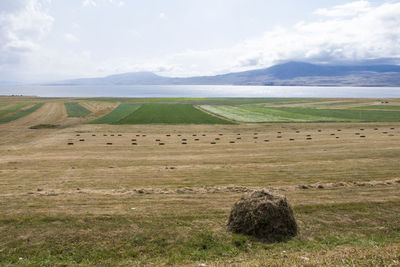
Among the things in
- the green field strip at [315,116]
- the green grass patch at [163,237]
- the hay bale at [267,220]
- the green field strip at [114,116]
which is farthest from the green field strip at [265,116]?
the hay bale at [267,220]

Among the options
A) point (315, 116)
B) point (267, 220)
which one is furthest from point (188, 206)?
point (315, 116)

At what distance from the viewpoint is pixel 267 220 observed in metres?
10.9

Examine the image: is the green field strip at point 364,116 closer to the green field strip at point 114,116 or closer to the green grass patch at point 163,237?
the green field strip at point 114,116

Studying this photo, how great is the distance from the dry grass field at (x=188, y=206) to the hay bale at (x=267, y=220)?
0.41 meters

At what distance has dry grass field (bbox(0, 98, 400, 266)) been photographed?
9.49 metres

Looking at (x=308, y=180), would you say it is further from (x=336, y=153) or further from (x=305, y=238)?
(x=336, y=153)

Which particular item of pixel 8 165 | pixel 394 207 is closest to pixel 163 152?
pixel 8 165

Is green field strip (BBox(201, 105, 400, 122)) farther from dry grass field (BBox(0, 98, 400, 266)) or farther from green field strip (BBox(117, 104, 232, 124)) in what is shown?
dry grass field (BBox(0, 98, 400, 266))

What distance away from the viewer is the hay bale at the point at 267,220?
427 inches

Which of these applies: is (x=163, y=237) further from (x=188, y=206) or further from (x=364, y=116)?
(x=364, y=116)

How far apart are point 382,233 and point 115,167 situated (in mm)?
17470

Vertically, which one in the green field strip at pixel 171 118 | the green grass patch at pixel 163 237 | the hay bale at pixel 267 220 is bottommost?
the green grass patch at pixel 163 237

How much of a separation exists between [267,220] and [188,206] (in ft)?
12.9

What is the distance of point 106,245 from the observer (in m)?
10.1
